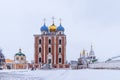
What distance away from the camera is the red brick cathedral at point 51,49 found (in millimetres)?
95750

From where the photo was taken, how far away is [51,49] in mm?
96312

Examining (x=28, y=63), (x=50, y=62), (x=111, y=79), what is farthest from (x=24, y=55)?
(x=111, y=79)

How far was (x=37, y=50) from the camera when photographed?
315 feet

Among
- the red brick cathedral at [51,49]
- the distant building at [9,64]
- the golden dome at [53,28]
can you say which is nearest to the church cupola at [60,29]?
the red brick cathedral at [51,49]

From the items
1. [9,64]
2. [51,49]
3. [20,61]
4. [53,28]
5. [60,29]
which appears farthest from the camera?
[9,64]

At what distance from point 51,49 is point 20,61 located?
9.89m

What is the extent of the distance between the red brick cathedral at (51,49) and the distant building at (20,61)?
6353 mm

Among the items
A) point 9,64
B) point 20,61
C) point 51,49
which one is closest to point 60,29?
point 51,49

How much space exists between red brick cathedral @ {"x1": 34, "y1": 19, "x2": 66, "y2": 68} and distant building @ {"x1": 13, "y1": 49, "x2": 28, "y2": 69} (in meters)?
6.35

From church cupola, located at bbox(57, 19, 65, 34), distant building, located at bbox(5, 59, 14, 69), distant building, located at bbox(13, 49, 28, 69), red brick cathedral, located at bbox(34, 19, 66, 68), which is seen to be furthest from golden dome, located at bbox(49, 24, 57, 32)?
distant building, located at bbox(5, 59, 14, 69)

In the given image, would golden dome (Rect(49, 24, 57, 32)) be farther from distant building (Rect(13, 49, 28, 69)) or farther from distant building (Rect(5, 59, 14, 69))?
distant building (Rect(5, 59, 14, 69))

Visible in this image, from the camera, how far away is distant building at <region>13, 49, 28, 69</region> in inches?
3989

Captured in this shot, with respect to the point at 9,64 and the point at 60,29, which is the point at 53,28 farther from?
the point at 9,64

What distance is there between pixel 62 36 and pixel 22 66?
46.8ft
